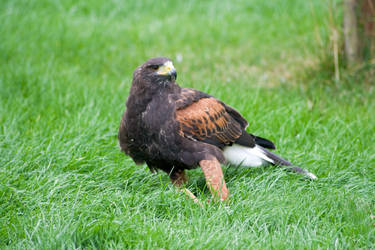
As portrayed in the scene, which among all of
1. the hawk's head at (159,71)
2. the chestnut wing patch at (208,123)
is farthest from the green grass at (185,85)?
the hawk's head at (159,71)

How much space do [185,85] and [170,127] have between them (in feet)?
8.86

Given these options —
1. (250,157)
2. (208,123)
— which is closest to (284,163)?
(250,157)

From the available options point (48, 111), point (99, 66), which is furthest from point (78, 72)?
point (48, 111)

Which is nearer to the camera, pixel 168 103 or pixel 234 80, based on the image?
pixel 168 103

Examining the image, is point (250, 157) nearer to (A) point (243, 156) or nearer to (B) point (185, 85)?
(A) point (243, 156)

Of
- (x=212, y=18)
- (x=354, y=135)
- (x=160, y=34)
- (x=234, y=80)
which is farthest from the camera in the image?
(x=212, y=18)

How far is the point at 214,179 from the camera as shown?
4.05m

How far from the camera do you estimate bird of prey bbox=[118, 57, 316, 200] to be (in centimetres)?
410

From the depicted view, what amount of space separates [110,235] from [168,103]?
1.32 metres

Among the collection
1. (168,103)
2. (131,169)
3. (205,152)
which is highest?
(168,103)

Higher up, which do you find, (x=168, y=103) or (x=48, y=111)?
(x=168, y=103)

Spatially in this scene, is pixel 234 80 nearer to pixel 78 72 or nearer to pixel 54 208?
pixel 78 72

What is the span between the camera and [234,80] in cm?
759

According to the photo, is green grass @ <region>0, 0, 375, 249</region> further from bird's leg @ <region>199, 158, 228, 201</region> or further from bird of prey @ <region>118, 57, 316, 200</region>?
bird of prey @ <region>118, 57, 316, 200</region>
